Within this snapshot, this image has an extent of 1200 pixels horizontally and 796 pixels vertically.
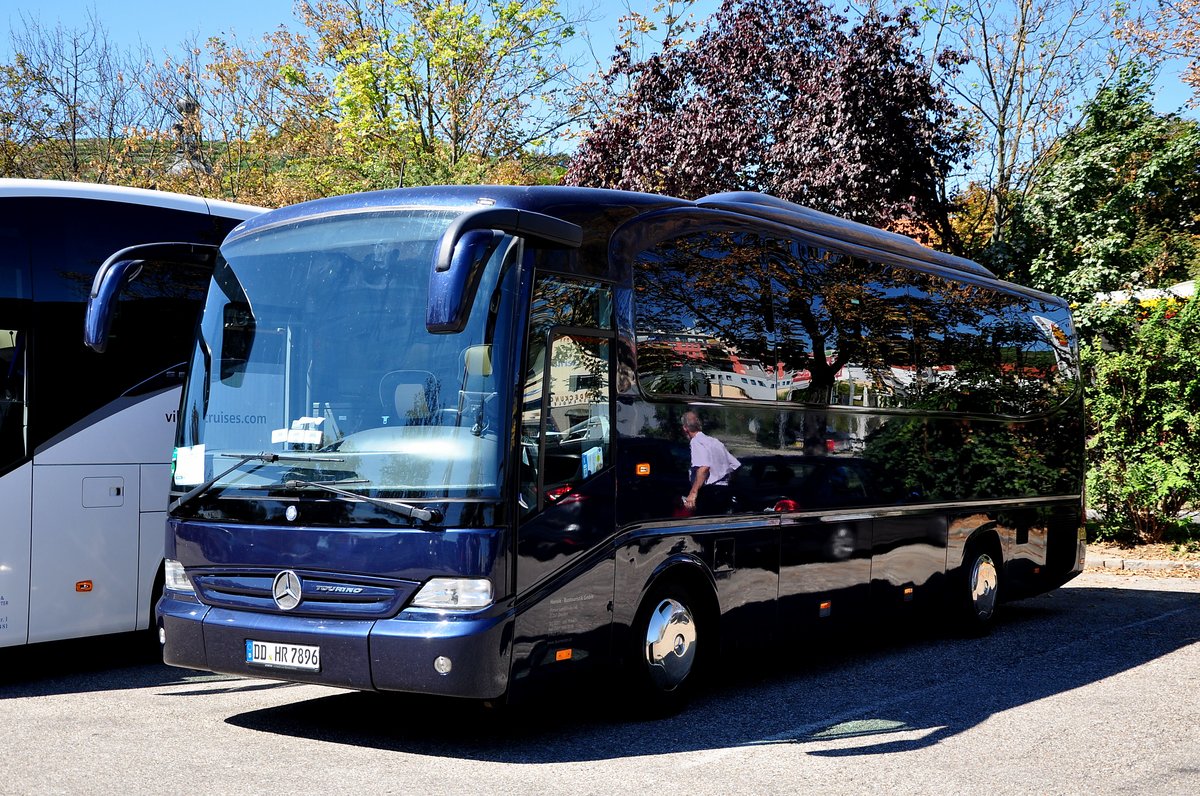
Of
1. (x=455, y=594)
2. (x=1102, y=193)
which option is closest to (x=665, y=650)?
(x=455, y=594)

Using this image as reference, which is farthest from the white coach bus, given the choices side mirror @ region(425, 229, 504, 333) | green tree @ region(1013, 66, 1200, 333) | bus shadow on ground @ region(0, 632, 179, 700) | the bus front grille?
green tree @ region(1013, 66, 1200, 333)

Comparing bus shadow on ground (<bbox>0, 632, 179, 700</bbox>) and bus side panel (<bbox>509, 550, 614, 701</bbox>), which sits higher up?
bus side panel (<bbox>509, 550, 614, 701</bbox>)

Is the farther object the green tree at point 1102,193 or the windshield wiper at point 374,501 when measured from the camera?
the green tree at point 1102,193

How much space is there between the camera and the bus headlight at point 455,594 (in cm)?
625

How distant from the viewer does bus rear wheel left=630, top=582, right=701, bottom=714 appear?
731 cm

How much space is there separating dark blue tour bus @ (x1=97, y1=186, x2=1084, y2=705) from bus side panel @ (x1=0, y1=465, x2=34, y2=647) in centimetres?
170

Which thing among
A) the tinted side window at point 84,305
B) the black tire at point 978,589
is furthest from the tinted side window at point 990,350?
the tinted side window at point 84,305

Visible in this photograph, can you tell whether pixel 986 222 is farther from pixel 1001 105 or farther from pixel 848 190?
pixel 848 190

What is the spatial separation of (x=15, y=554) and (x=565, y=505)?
13.0 ft

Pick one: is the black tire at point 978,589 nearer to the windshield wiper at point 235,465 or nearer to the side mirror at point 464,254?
the side mirror at point 464,254

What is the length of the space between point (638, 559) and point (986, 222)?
23682mm

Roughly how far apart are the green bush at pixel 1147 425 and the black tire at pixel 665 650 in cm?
1043

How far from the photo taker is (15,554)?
8.28 meters

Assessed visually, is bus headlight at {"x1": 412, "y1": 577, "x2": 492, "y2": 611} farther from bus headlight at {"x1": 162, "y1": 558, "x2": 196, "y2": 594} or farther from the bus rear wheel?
bus headlight at {"x1": 162, "y1": 558, "x2": 196, "y2": 594}
